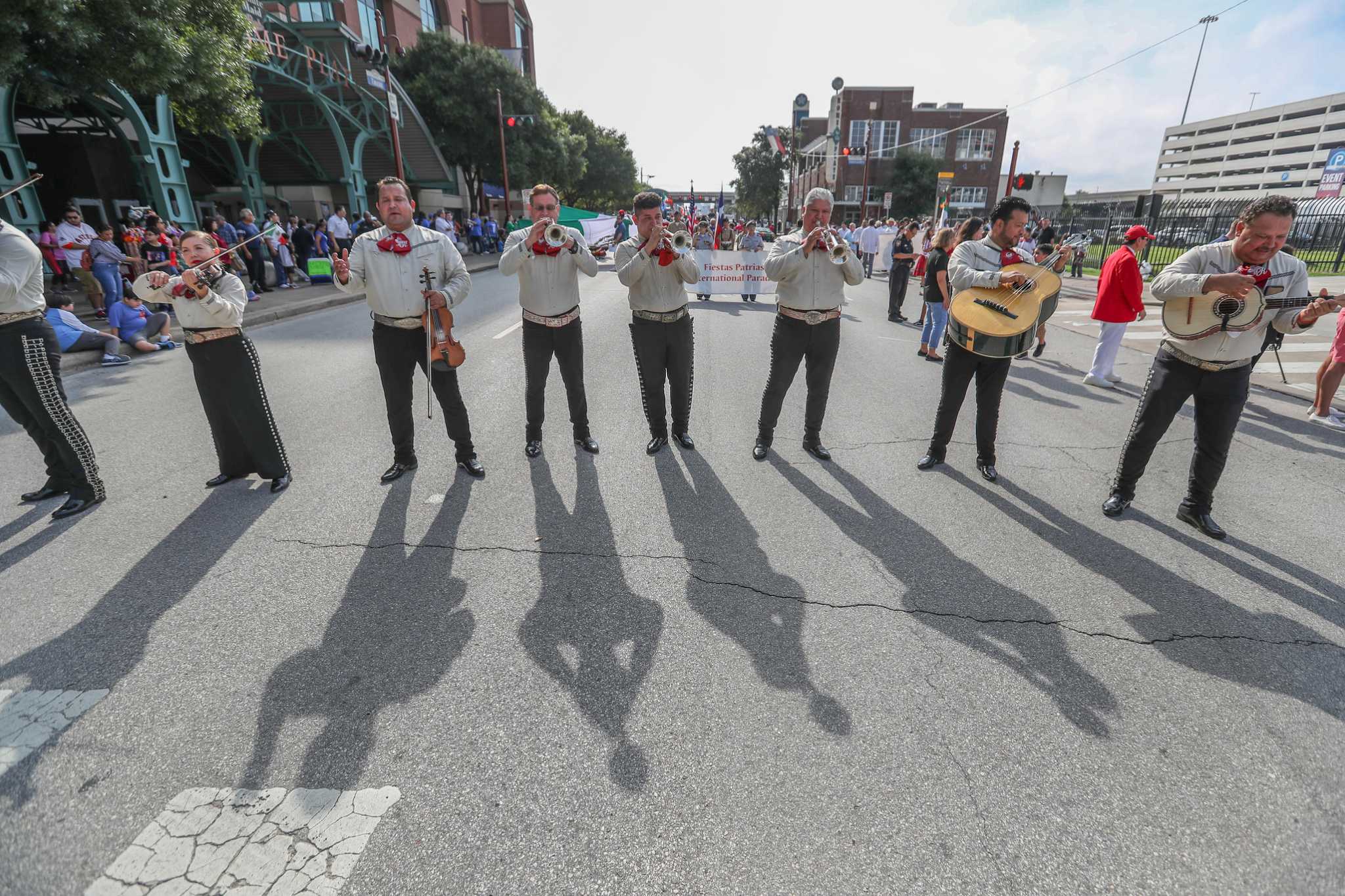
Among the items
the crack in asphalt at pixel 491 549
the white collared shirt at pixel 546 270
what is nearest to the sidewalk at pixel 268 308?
the white collared shirt at pixel 546 270

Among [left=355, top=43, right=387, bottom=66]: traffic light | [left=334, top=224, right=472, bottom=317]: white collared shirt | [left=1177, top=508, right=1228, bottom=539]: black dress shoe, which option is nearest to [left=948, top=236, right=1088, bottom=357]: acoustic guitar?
[left=1177, top=508, right=1228, bottom=539]: black dress shoe

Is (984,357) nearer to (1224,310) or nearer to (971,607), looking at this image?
(1224,310)

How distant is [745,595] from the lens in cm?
336

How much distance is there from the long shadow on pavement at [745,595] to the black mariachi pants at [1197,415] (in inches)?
105

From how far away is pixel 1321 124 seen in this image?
94125mm

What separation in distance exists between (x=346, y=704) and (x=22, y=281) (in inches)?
147

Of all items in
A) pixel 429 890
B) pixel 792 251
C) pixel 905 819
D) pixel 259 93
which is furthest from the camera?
pixel 259 93

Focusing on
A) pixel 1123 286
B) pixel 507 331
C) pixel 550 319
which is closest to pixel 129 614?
pixel 550 319

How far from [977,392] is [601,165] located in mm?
60449

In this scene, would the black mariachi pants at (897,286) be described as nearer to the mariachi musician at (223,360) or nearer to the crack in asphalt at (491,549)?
the crack in asphalt at (491,549)

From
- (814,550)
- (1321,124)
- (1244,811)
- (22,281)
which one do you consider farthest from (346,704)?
(1321,124)

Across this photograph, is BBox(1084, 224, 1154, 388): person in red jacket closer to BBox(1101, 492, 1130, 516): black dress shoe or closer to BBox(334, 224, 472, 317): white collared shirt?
BBox(1101, 492, 1130, 516): black dress shoe

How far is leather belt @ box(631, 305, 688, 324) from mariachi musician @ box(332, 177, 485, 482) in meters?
1.37

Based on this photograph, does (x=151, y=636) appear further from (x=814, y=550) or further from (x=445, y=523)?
→ (x=814, y=550)
